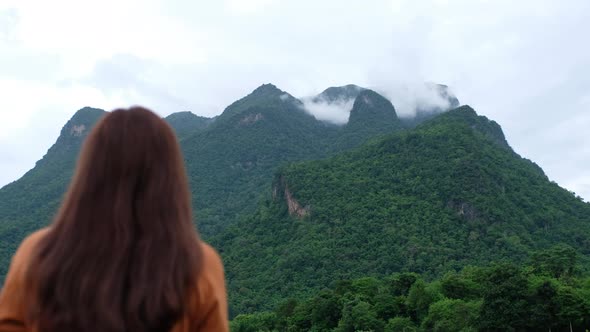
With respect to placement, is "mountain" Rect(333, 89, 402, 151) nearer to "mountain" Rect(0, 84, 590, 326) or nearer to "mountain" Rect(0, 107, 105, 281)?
"mountain" Rect(0, 84, 590, 326)

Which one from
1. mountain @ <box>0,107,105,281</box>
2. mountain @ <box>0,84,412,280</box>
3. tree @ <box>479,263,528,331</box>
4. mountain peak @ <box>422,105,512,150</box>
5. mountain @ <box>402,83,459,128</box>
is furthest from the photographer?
mountain @ <box>402,83,459,128</box>

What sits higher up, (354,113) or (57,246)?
(354,113)

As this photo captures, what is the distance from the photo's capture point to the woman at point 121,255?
138 centimetres

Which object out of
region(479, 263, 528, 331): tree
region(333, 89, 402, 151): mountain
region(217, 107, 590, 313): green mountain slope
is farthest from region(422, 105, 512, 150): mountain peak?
region(479, 263, 528, 331): tree

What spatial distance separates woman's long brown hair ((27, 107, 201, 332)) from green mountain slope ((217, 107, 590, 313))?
103 feet

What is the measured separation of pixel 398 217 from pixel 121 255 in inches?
1569

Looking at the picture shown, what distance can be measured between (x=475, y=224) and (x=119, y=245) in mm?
38638

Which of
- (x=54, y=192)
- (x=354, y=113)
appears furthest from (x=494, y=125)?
(x=54, y=192)

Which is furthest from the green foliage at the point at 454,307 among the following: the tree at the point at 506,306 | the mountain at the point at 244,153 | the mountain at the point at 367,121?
Answer: the mountain at the point at 367,121

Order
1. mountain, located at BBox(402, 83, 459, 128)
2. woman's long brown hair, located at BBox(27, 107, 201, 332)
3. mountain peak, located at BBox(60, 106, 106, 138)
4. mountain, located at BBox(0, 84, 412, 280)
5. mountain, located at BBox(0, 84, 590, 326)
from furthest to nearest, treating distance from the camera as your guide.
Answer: mountain, located at BBox(402, 83, 459, 128) < mountain peak, located at BBox(60, 106, 106, 138) < mountain, located at BBox(0, 84, 412, 280) < mountain, located at BBox(0, 84, 590, 326) < woman's long brown hair, located at BBox(27, 107, 201, 332)

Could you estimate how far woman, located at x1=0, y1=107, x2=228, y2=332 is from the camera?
54.5 inches

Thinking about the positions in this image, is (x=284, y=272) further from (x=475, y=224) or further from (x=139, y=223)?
(x=139, y=223)

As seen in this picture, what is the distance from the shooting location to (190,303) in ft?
4.71

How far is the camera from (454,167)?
43.2 meters
